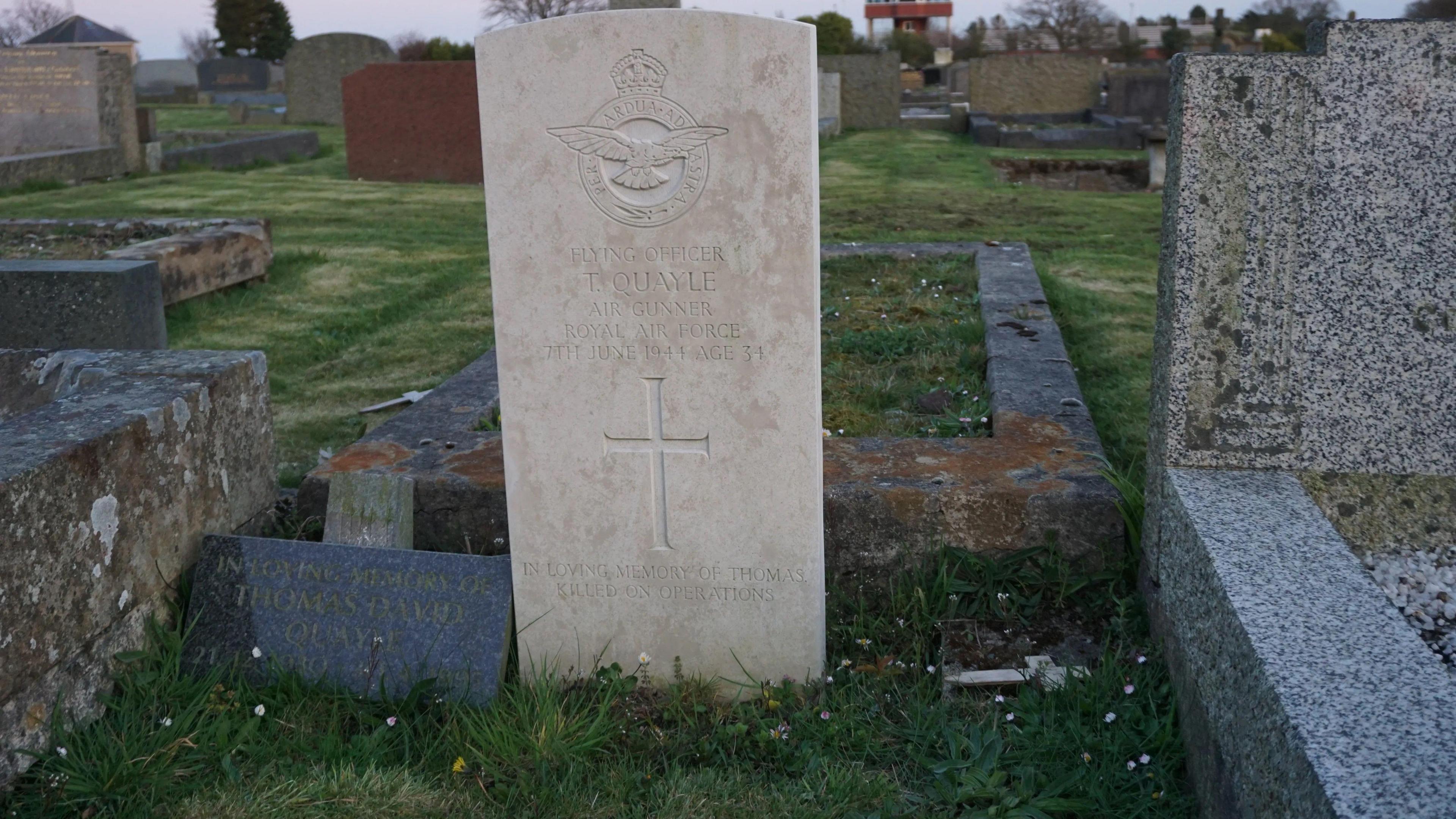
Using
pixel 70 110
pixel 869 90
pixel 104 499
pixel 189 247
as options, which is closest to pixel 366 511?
pixel 104 499

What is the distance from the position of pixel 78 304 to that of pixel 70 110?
34.4 ft

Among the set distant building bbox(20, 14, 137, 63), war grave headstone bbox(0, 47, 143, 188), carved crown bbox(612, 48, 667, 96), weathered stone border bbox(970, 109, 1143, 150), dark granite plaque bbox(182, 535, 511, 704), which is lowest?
dark granite plaque bbox(182, 535, 511, 704)

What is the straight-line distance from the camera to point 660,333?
8.70ft

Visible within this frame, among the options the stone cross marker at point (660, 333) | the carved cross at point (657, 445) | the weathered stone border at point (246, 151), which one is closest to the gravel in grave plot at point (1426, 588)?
the stone cross marker at point (660, 333)

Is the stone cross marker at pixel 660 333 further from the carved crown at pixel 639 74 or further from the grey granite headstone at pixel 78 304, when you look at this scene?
the grey granite headstone at pixel 78 304

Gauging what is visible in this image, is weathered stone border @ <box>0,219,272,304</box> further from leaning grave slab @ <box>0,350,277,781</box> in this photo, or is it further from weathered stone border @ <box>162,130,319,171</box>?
weathered stone border @ <box>162,130,319,171</box>

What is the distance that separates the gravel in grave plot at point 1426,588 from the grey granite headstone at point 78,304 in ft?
15.7

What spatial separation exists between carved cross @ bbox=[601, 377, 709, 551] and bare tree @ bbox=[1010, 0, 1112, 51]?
4848 cm

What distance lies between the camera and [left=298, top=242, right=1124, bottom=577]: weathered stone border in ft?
10.3

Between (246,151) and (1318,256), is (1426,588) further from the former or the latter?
(246,151)

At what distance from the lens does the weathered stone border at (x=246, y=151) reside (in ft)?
50.2

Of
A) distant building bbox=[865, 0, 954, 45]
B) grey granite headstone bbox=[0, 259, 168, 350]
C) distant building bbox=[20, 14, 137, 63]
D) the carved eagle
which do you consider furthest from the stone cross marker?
distant building bbox=[865, 0, 954, 45]

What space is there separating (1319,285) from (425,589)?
86.6 inches

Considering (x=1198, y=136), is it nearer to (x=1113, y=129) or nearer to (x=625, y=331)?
(x=625, y=331)
